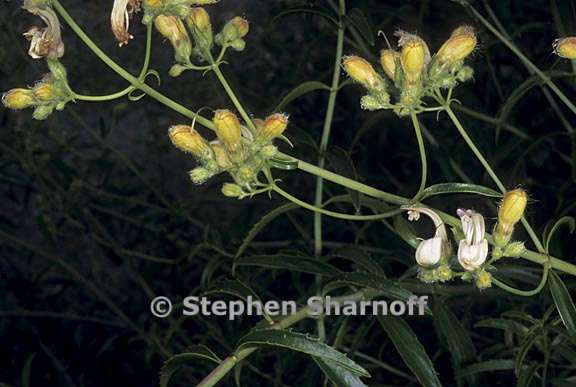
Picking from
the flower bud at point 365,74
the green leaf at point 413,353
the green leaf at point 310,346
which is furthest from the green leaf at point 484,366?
the flower bud at point 365,74

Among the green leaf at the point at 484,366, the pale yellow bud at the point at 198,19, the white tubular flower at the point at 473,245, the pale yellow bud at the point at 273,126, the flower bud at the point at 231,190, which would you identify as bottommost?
the green leaf at the point at 484,366

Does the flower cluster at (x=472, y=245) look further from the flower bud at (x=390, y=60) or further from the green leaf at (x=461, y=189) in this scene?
the flower bud at (x=390, y=60)

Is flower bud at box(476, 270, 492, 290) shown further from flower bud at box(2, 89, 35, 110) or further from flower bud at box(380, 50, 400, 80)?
flower bud at box(2, 89, 35, 110)

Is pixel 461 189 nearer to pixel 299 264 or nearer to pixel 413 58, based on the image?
pixel 413 58

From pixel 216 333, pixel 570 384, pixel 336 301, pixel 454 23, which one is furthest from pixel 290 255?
pixel 454 23

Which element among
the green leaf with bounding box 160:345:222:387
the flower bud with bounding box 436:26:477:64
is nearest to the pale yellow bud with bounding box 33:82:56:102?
the green leaf with bounding box 160:345:222:387

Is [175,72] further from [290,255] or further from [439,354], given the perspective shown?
[439,354]

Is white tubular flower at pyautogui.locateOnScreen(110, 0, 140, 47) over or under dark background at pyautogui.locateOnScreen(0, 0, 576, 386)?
under
